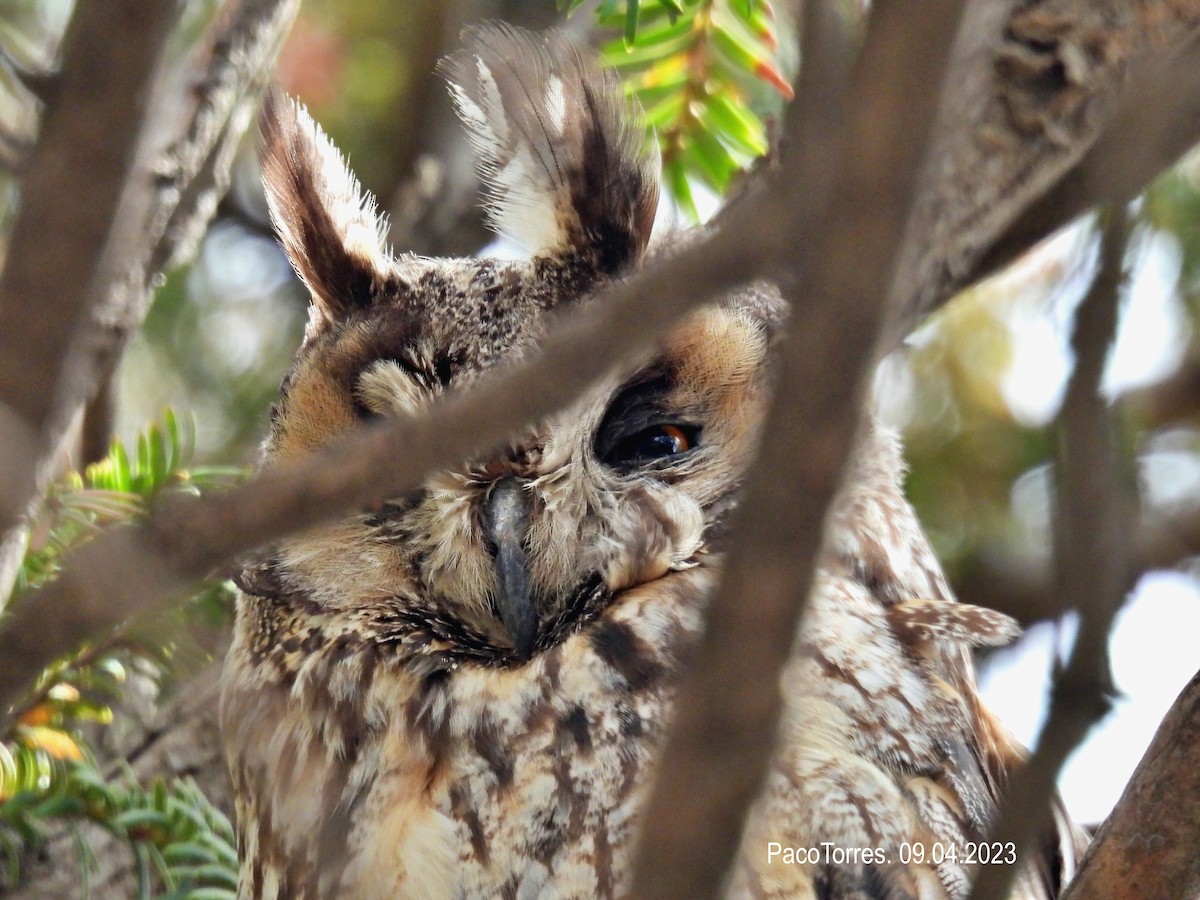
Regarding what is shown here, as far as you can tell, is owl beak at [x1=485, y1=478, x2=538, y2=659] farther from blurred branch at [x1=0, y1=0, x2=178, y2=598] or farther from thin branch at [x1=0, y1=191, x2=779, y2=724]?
thin branch at [x1=0, y1=191, x2=779, y2=724]

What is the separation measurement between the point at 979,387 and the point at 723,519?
134cm

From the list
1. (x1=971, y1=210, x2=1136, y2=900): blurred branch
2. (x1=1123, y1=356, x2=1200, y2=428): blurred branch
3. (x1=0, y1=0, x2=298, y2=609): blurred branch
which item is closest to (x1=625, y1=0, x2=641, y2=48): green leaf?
(x1=0, y1=0, x2=298, y2=609): blurred branch

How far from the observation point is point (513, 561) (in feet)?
5.58

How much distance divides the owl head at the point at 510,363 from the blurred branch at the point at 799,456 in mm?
960

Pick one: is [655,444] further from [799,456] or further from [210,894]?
[799,456]

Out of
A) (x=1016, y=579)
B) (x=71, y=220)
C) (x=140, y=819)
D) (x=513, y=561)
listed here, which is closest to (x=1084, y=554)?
(x=71, y=220)

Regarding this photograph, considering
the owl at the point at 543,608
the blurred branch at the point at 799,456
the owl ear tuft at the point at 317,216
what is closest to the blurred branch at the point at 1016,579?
the owl at the point at 543,608

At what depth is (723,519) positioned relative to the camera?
1.82m

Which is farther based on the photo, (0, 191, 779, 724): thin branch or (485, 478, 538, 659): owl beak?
(485, 478, 538, 659): owl beak

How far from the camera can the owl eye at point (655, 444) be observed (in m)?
1.88

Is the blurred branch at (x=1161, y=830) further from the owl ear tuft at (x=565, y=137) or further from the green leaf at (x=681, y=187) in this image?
the green leaf at (x=681, y=187)

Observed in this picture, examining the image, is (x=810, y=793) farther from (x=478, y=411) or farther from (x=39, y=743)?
(x=39, y=743)

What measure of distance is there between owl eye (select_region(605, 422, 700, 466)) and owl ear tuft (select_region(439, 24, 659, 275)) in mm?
259

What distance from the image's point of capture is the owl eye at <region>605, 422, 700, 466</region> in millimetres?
1875
